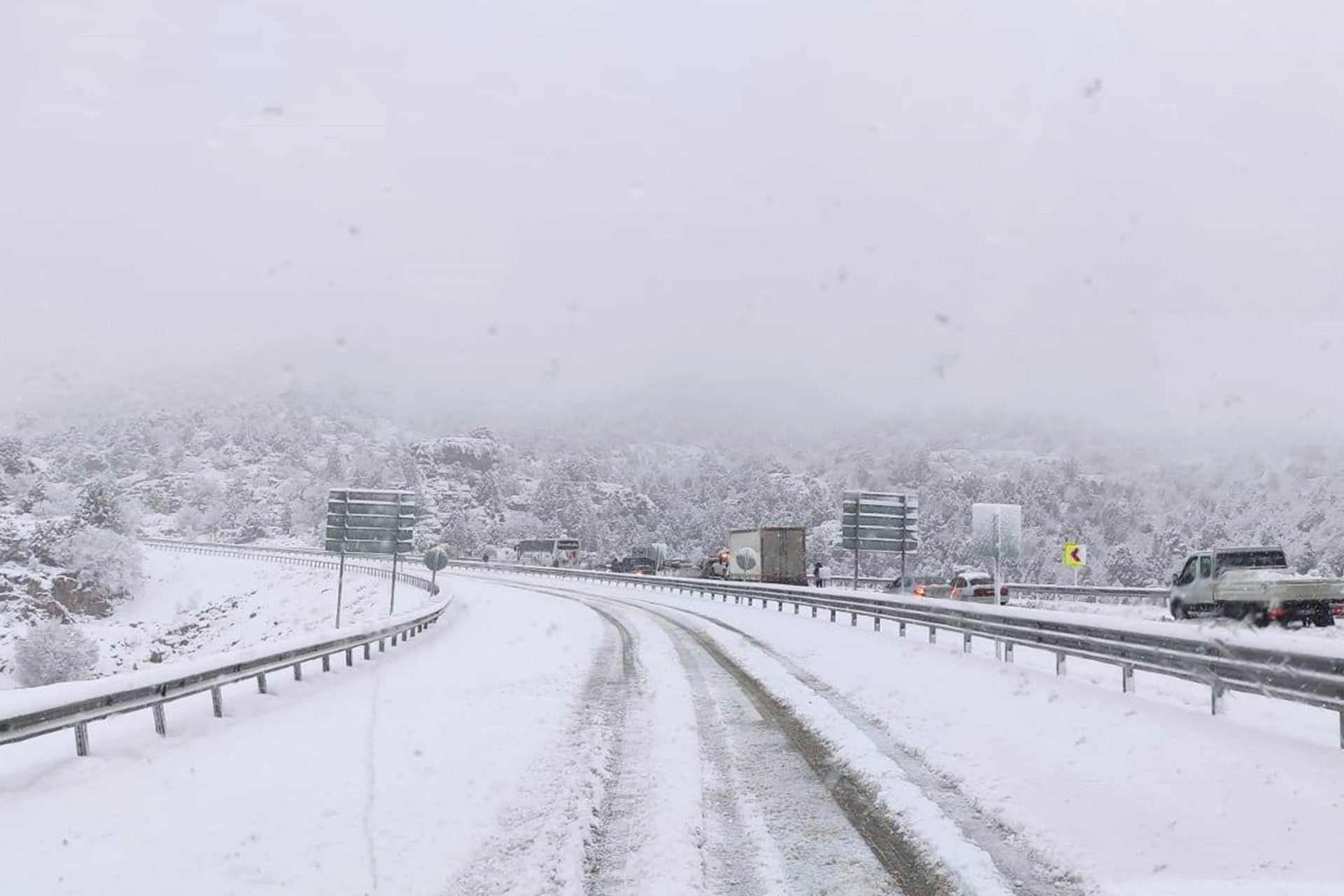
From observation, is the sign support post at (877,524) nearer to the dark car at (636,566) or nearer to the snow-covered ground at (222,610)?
the snow-covered ground at (222,610)

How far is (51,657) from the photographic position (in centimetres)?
5641

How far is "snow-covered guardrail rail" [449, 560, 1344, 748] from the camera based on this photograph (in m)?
8.73

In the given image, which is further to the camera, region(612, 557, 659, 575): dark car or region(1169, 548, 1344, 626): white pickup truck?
region(612, 557, 659, 575): dark car

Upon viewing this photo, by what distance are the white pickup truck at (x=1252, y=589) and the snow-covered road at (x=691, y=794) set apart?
7384mm

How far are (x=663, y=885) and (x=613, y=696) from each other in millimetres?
7704

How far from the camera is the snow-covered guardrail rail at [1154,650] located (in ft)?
28.6

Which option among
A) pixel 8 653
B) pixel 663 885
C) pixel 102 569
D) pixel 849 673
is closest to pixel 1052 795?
pixel 663 885

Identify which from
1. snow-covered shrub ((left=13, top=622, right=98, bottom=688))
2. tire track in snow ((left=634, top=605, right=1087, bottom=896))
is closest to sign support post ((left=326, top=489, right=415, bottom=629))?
tire track in snow ((left=634, top=605, right=1087, bottom=896))

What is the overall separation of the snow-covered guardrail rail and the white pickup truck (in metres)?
5.59

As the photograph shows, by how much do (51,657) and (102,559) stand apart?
33657mm

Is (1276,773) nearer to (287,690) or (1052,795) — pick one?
(1052,795)

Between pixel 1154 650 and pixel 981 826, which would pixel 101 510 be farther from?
pixel 981 826

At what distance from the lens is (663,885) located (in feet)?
17.5

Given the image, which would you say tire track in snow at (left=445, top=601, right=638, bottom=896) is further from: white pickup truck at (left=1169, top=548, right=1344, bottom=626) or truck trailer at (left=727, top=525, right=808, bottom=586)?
truck trailer at (left=727, top=525, right=808, bottom=586)
